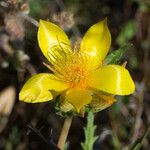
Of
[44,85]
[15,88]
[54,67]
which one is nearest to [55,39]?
[54,67]

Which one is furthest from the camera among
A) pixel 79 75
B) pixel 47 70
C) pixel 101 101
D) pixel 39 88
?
pixel 47 70

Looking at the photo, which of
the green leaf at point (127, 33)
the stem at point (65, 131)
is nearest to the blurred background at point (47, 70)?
the green leaf at point (127, 33)

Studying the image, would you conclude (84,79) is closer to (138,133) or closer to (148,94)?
(138,133)

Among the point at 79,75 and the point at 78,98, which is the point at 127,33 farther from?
the point at 78,98

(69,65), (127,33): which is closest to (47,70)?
(69,65)

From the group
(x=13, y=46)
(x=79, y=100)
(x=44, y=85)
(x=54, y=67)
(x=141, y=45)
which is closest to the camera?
(x=79, y=100)

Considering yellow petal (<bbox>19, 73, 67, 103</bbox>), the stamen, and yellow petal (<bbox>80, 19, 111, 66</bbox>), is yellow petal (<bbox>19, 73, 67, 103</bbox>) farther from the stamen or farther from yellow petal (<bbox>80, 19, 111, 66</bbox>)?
yellow petal (<bbox>80, 19, 111, 66</bbox>)
